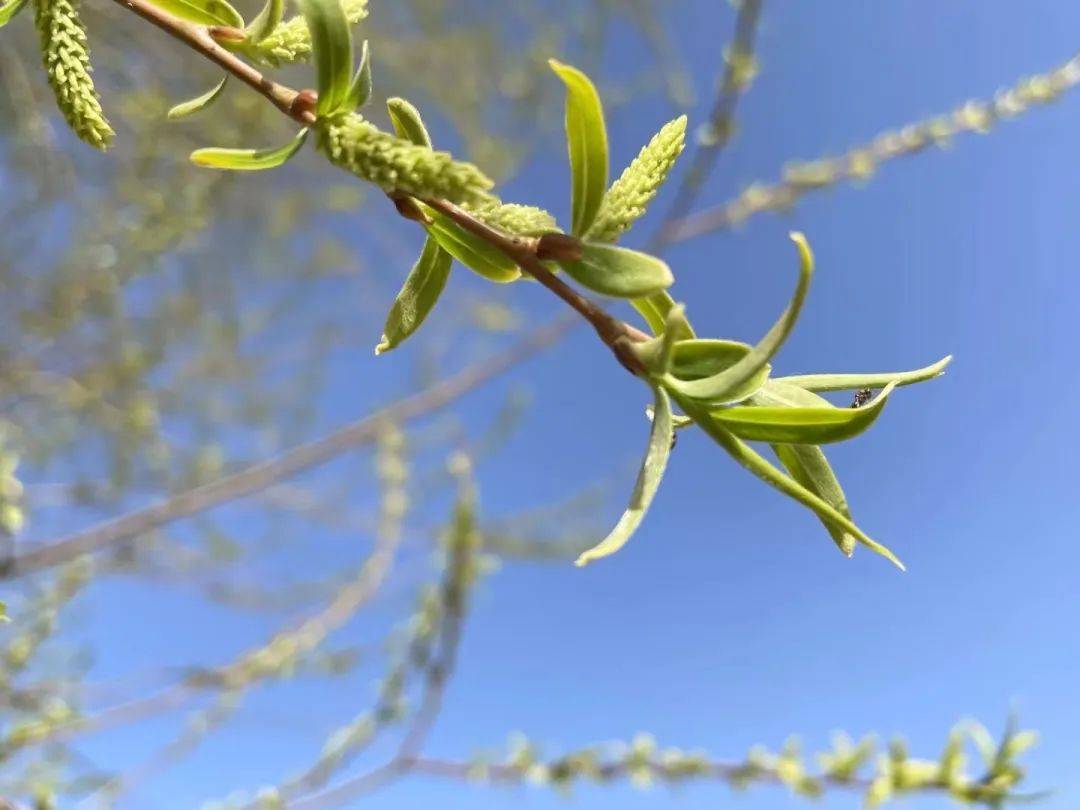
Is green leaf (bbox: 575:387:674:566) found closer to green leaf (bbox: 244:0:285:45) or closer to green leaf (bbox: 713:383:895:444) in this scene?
green leaf (bbox: 713:383:895:444)

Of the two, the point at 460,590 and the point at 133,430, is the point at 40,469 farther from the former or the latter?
the point at 460,590

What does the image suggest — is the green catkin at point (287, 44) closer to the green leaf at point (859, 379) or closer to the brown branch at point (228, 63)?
the brown branch at point (228, 63)

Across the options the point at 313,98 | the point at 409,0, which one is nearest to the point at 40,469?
the point at 409,0

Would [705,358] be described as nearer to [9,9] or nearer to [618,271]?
[618,271]

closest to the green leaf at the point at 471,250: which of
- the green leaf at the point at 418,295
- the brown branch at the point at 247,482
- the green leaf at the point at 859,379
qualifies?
the green leaf at the point at 418,295

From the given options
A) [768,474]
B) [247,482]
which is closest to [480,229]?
[768,474]

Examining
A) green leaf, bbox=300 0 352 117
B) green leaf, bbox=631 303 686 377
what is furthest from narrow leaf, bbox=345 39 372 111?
green leaf, bbox=631 303 686 377
